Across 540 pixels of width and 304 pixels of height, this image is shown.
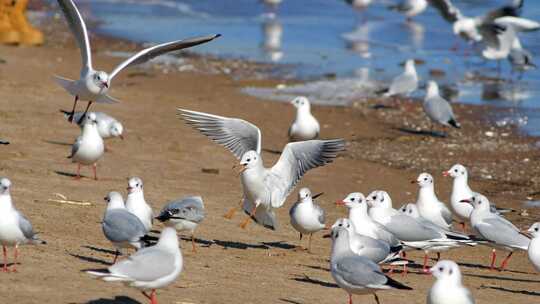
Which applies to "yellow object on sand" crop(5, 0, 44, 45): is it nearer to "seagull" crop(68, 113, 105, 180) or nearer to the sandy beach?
the sandy beach

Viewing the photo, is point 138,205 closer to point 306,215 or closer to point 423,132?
point 306,215

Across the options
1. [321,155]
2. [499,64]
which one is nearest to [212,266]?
[321,155]

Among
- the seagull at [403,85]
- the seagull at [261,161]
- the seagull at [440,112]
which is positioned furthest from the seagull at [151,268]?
the seagull at [403,85]

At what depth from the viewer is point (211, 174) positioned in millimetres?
13383

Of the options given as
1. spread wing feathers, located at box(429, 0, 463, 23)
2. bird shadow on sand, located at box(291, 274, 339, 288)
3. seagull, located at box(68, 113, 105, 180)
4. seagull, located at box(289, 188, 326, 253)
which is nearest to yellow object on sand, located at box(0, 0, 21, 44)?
spread wing feathers, located at box(429, 0, 463, 23)

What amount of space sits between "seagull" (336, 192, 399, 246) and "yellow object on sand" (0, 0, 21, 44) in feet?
44.2

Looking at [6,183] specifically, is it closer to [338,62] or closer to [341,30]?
[338,62]

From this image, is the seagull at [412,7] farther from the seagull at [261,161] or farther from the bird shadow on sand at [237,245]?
the bird shadow on sand at [237,245]

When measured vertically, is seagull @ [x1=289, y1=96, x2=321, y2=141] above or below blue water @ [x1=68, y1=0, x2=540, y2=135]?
below

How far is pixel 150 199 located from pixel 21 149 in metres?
2.30

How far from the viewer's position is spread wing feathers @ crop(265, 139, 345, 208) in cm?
1081

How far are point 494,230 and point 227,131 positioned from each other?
2.66 metres

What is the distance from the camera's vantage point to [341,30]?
1095 inches

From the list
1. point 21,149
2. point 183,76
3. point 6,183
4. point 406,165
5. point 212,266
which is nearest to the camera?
point 6,183
